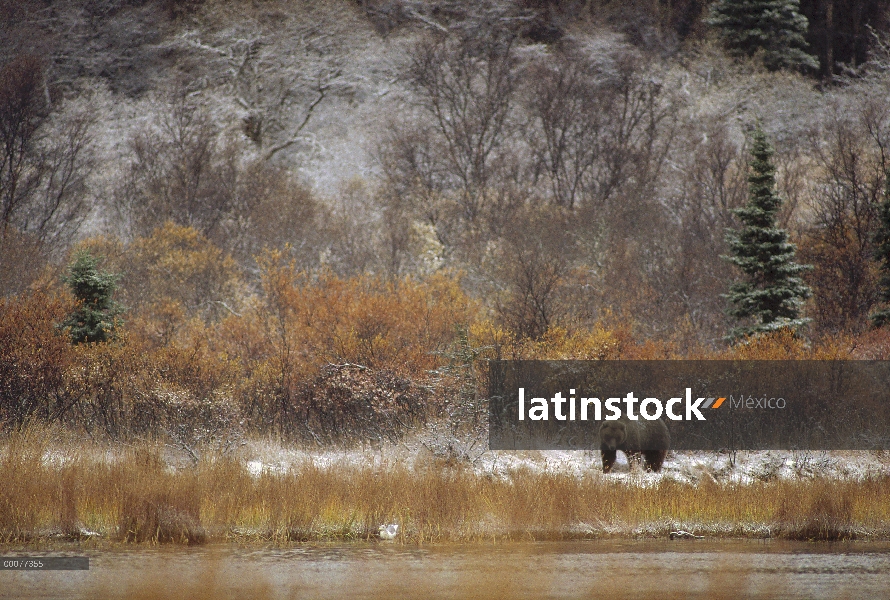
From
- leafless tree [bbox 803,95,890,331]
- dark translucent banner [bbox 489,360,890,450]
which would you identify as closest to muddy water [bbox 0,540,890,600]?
dark translucent banner [bbox 489,360,890,450]

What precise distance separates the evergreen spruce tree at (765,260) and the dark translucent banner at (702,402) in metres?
1.86

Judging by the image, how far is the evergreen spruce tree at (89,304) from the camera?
21031 millimetres

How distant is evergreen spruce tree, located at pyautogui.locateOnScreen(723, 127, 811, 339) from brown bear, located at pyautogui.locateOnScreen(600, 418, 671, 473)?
20.4 ft

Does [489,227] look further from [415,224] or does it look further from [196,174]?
[196,174]

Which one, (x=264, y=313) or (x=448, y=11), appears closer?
(x=264, y=313)

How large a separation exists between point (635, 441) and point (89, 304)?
12.6m

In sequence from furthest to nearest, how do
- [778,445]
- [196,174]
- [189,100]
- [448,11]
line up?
[448,11], [189,100], [196,174], [778,445]

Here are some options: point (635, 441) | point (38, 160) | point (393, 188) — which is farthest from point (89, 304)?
point (38, 160)

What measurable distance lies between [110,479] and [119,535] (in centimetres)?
108

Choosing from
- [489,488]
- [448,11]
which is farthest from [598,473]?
[448,11]

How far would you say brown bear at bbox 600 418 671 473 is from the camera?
1714 cm

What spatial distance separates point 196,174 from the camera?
1764 inches

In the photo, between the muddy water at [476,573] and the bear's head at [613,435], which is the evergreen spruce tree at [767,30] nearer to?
the bear's head at [613,435]

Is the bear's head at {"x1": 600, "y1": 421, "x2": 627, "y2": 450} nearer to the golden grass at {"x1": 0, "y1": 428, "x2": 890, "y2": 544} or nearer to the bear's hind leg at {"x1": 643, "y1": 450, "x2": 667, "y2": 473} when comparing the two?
the bear's hind leg at {"x1": 643, "y1": 450, "x2": 667, "y2": 473}
